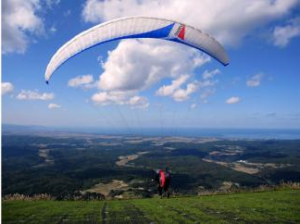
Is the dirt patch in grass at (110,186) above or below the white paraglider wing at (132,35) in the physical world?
below

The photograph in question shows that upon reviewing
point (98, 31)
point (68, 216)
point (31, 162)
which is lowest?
point (31, 162)

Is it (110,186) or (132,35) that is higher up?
(132,35)

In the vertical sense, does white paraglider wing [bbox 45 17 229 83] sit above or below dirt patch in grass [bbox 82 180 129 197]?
above

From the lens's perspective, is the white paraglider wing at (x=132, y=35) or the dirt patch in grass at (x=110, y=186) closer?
the white paraglider wing at (x=132, y=35)

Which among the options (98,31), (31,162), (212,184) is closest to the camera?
(98,31)

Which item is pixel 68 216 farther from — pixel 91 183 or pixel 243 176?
pixel 243 176

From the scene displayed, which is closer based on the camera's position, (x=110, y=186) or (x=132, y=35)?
(x=132, y=35)

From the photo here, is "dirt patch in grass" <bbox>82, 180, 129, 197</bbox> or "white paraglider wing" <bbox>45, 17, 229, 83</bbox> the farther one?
"dirt patch in grass" <bbox>82, 180, 129, 197</bbox>

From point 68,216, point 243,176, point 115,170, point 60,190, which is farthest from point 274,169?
point 68,216
